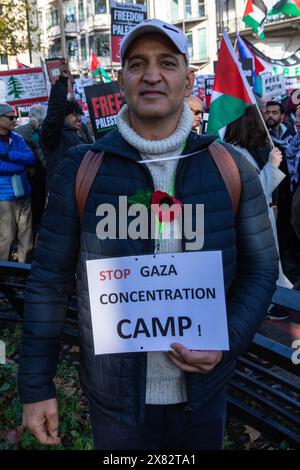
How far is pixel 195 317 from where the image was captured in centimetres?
166

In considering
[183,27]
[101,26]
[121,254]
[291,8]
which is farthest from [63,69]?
[101,26]

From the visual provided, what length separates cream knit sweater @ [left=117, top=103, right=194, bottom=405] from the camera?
170 cm

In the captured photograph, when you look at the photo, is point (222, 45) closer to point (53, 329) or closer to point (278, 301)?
point (278, 301)

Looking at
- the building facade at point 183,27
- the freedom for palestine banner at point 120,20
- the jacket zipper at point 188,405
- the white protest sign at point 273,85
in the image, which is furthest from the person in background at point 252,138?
the building facade at point 183,27

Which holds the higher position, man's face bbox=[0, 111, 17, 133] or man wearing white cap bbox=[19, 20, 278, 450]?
man's face bbox=[0, 111, 17, 133]

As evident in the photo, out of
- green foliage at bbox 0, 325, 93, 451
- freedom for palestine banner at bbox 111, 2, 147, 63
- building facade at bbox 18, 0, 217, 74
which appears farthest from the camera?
building facade at bbox 18, 0, 217, 74

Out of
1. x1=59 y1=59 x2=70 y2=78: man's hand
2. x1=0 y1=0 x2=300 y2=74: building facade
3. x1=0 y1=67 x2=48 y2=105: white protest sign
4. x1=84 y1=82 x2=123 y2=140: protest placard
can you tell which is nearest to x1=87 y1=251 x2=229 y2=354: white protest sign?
x1=59 y1=59 x2=70 y2=78: man's hand

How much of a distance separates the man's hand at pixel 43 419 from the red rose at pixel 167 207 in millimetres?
681

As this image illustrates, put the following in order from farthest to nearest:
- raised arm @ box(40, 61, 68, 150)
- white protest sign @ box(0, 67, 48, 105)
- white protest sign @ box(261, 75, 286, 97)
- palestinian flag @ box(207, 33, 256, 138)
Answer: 1. white protest sign @ box(261, 75, 286, 97)
2. white protest sign @ box(0, 67, 48, 105)
3. raised arm @ box(40, 61, 68, 150)
4. palestinian flag @ box(207, 33, 256, 138)

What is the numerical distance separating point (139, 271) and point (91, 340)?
293mm

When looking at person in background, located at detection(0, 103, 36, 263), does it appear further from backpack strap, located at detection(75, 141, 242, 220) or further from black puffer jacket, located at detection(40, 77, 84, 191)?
backpack strap, located at detection(75, 141, 242, 220)

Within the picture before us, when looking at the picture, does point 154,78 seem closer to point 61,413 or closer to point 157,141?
point 157,141

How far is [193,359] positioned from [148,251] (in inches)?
13.5

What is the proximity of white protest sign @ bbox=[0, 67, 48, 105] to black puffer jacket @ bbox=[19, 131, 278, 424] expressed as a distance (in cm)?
876
